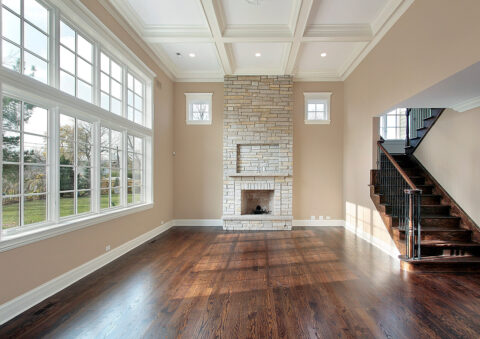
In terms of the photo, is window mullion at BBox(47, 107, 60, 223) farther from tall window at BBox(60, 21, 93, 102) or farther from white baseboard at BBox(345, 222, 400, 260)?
white baseboard at BBox(345, 222, 400, 260)

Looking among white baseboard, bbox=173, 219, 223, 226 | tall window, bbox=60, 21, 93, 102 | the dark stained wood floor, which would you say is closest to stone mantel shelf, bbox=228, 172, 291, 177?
white baseboard, bbox=173, 219, 223, 226

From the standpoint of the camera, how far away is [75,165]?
3.04 m

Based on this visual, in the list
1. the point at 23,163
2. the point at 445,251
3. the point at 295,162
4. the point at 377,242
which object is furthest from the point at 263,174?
the point at 23,163

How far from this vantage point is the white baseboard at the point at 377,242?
3.88 metres

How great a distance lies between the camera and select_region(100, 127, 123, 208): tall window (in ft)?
11.8

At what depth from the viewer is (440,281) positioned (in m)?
2.96

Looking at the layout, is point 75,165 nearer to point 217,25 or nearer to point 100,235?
point 100,235

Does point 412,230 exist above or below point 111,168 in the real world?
below

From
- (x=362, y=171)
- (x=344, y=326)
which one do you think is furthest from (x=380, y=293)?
(x=362, y=171)

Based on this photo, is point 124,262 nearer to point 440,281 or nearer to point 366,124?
point 440,281

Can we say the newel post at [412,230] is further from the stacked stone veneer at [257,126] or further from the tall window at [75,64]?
the tall window at [75,64]

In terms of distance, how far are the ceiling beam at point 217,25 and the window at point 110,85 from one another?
172cm

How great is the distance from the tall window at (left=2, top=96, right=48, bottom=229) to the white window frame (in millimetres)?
63

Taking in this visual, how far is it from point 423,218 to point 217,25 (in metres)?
4.77
